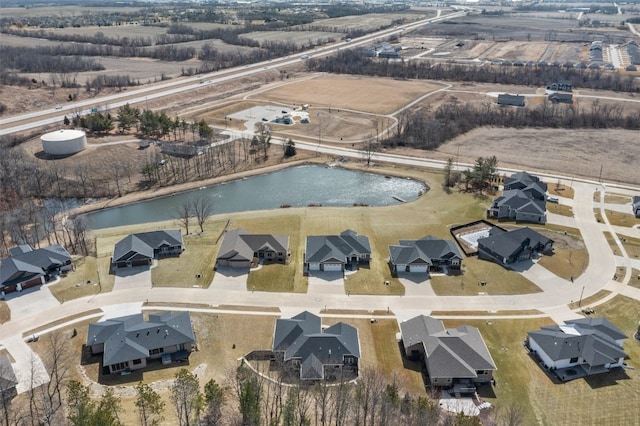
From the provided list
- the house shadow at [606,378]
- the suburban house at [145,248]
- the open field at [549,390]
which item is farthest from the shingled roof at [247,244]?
the house shadow at [606,378]

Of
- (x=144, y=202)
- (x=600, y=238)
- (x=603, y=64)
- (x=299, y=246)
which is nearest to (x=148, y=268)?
(x=299, y=246)

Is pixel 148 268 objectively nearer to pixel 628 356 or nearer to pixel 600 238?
pixel 628 356

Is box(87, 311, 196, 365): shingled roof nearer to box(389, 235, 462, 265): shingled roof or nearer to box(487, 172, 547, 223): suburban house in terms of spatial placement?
box(389, 235, 462, 265): shingled roof

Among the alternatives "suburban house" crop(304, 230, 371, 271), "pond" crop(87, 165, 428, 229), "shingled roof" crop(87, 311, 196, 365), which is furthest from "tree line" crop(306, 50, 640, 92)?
"shingled roof" crop(87, 311, 196, 365)

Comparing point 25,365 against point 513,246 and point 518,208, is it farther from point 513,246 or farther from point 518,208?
point 518,208

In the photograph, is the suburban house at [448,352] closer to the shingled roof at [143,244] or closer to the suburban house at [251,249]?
the suburban house at [251,249]

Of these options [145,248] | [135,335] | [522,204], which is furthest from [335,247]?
[522,204]

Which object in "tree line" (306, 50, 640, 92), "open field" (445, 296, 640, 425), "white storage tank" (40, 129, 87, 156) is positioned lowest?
"open field" (445, 296, 640, 425)
